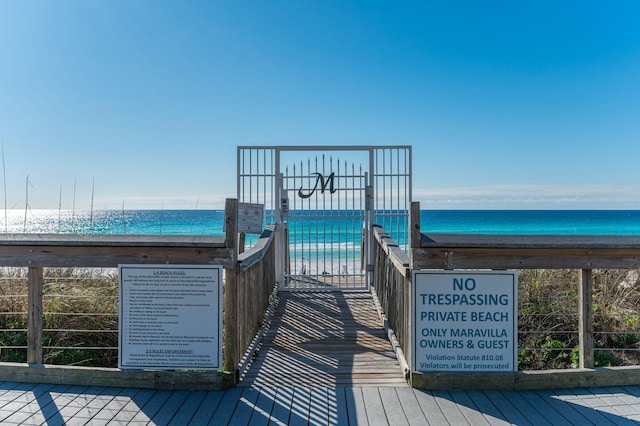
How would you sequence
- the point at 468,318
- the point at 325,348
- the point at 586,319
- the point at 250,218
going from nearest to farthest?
1. the point at 468,318
2. the point at 586,319
3. the point at 325,348
4. the point at 250,218

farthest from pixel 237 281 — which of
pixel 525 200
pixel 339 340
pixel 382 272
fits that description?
pixel 525 200

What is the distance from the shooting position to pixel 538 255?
10.4 ft

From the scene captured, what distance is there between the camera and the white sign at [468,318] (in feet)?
10.2

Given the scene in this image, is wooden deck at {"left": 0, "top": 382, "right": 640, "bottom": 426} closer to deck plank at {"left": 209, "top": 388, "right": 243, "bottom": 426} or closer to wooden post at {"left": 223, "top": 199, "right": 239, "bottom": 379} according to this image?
deck plank at {"left": 209, "top": 388, "right": 243, "bottom": 426}

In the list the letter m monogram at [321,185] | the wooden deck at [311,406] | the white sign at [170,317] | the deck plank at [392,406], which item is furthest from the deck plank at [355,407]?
the letter m monogram at [321,185]

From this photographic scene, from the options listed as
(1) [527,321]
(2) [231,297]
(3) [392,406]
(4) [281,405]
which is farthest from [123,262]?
(1) [527,321]

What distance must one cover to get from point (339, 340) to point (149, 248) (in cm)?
220

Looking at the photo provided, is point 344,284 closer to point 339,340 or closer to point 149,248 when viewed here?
point 339,340

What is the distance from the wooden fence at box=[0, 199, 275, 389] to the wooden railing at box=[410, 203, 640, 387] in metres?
1.45

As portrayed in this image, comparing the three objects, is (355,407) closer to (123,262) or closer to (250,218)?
(123,262)

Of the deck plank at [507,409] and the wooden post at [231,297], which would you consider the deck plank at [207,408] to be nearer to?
the wooden post at [231,297]

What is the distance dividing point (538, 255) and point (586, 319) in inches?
26.4

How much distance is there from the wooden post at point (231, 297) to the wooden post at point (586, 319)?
9.04 feet

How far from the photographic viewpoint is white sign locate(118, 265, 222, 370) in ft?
10.2
